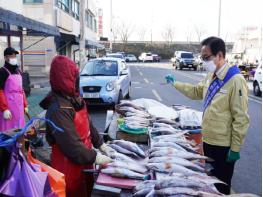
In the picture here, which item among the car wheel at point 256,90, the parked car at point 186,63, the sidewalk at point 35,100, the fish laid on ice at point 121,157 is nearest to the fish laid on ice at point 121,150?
the fish laid on ice at point 121,157

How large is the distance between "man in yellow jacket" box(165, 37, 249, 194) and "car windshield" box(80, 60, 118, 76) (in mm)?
9355

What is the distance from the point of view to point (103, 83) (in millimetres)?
12195

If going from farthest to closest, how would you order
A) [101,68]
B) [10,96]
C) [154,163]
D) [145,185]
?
1. [101,68]
2. [10,96]
3. [154,163]
4. [145,185]

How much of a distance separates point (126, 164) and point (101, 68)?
Answer: 1021 centimetres

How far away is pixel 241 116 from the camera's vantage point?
367 cm

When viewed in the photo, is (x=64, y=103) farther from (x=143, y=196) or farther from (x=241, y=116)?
(x=241, y=116)

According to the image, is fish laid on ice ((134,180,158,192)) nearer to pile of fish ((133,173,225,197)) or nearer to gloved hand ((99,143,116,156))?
pile of fish ((133,173,225,197))

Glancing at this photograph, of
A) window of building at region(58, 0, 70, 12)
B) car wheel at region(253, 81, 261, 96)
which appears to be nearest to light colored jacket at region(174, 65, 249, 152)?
car wheel at region(253, 81, 261, 96)

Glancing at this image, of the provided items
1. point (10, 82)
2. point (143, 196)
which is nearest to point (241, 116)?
point (143, 196)

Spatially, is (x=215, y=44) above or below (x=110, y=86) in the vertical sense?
above

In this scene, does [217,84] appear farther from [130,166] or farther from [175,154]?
[130,166]

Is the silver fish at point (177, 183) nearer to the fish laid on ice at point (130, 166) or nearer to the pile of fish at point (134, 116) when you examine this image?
the fish laid on ice at point (130, 166)

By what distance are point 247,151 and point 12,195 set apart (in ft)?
21.4

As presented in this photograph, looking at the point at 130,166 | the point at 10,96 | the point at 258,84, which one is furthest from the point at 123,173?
the point at 258,84
